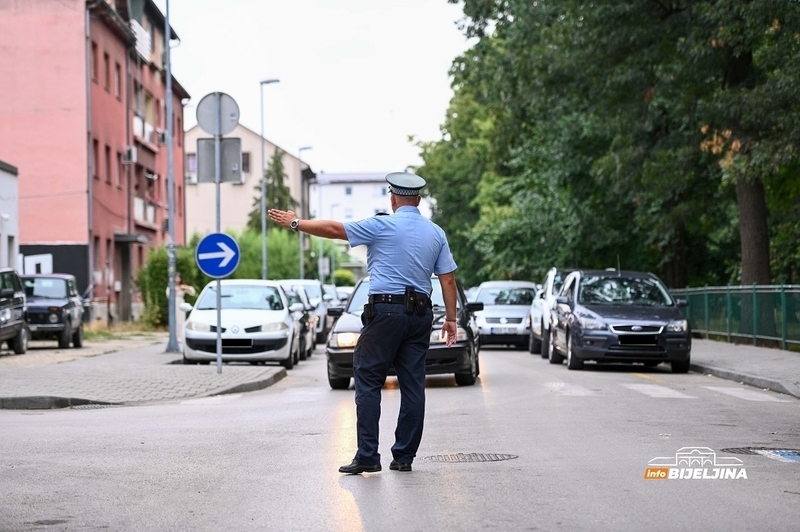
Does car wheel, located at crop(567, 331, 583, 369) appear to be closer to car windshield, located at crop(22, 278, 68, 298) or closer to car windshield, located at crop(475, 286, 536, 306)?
car windshield, located at crop(475, 286, 536, 306)

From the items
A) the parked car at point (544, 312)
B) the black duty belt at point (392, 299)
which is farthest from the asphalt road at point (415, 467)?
the parked car at point (544, 312)

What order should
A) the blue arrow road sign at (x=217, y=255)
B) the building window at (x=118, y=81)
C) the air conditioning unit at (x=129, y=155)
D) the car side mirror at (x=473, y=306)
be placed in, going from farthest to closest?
the air conditioning unit at (x=129, y=155)
the building window at (x=118, y=81)
the blue arrow road sign at (x=217, y=255)
the car side mirror at (x=473, y=306)

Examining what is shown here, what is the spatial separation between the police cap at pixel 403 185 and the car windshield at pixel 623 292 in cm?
1384

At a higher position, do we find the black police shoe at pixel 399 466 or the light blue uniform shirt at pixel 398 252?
the light blue uniform shirt at pixel 398 252

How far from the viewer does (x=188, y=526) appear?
686 centimetres

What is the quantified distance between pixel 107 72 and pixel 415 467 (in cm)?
4163

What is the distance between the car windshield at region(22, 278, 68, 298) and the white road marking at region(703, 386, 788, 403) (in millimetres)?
17892

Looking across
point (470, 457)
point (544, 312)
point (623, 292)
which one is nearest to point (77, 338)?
point (544, 312)

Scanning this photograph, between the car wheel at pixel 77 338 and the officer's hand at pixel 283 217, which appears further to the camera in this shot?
the car wheel at pixel 77 338

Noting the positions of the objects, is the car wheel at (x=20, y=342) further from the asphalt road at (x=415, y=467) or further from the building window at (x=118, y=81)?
the building window at (x=118, y=81)

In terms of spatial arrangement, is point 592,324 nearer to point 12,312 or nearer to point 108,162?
point 12,312

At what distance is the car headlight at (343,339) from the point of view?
1745 cm

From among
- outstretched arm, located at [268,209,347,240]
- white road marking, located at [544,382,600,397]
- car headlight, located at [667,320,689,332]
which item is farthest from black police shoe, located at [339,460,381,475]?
car headlight, located at [667,320,689,332]

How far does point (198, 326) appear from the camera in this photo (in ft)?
75.2
